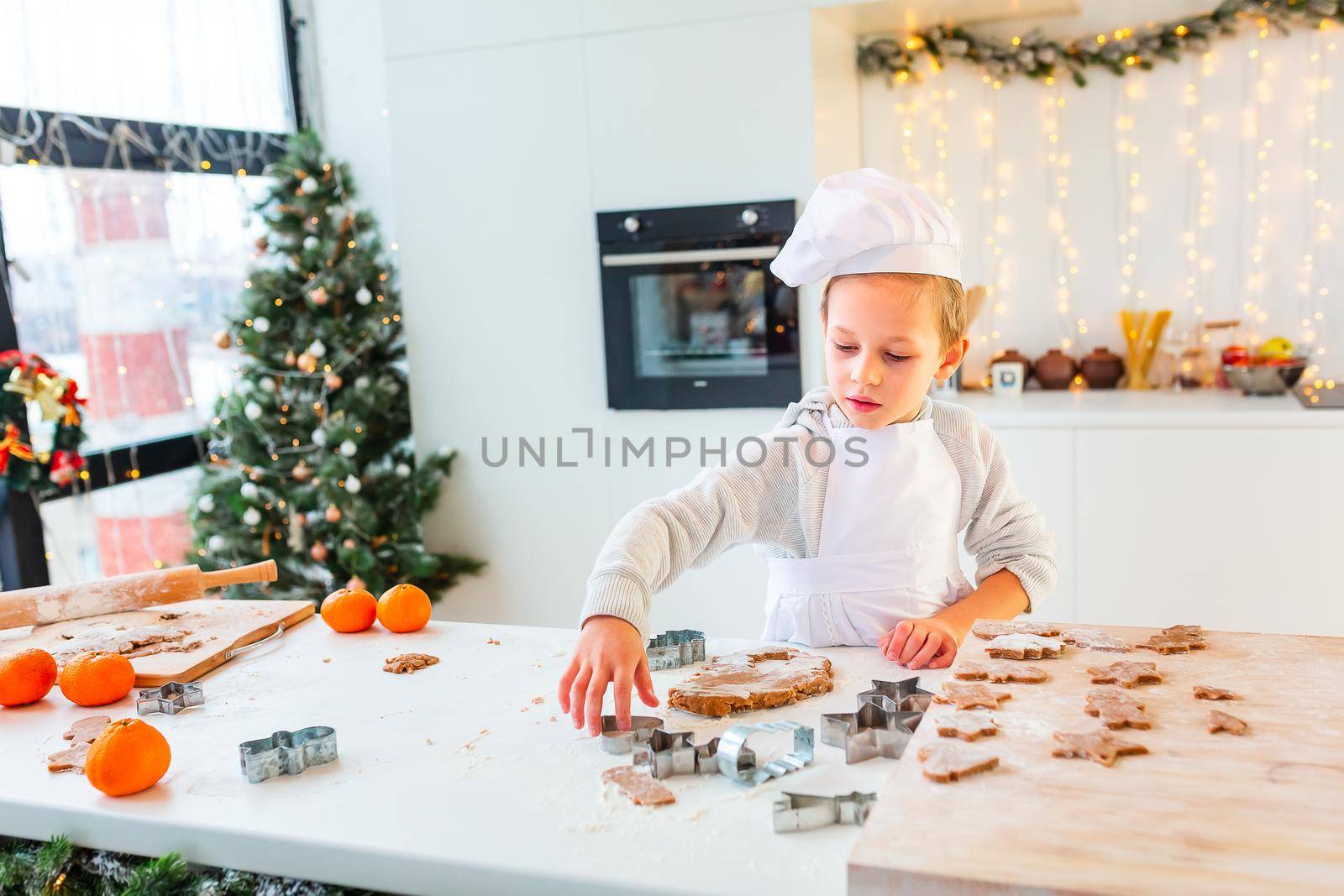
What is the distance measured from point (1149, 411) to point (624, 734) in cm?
203

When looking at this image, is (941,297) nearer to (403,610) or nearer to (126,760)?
(403,610)

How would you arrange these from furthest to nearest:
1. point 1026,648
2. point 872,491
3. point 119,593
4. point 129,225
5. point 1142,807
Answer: point 129,225
point 119,593
point 872,491
point 1026,648
point 1142,807

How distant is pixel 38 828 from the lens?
106 cm

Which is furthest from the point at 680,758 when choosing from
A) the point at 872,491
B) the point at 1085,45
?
the point at 1085,45

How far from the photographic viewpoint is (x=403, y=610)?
1.51 meters

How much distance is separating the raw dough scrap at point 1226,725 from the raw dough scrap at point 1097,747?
0.07 meters

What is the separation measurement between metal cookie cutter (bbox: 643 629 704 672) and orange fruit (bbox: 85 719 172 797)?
0.53m

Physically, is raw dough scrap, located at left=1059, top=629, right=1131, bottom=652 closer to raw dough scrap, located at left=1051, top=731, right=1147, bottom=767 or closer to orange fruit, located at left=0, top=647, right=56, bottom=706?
raw dough scrap, located at left=1051, top=731, right=1147, bottom=767

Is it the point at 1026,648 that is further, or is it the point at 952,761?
the point at 1026,648

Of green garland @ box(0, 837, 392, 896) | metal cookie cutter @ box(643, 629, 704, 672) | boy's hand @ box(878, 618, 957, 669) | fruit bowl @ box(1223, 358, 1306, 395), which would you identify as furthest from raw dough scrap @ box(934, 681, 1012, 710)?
fruit bowl @ box(1223, 358, 1306, 395)

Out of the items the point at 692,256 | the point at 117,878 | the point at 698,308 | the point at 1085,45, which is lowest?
the point at 117,878

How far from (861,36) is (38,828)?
9.53 feet

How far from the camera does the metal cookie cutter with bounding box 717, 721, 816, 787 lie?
992 millimetres

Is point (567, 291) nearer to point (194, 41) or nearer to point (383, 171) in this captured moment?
point (383, 171)
